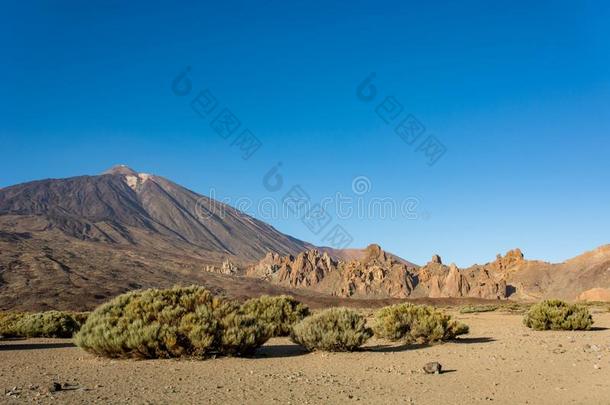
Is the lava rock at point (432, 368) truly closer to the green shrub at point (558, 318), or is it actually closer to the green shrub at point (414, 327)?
the green shrub at point (414, 327)

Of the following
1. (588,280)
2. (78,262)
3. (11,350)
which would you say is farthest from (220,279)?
(11,350)

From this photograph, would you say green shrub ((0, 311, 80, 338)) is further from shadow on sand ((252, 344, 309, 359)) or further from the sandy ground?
shadow on sand ((252, 344, 309, 359))

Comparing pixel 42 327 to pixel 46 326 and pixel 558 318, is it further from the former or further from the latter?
pixel 558 318

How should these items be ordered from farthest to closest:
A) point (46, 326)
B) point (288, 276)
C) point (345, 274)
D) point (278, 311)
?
point (288, 276)
point (345, 274)
point (46, 326)
point (278, 311)

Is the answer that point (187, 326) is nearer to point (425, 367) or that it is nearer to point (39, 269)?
point (425, 367)

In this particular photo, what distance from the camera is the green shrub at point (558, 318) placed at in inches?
783

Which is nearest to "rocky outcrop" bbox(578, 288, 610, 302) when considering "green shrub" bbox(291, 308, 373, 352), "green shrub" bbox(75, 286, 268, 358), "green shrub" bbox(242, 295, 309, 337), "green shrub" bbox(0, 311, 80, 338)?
"green shrub" bbox(242, 295, 309, 337)

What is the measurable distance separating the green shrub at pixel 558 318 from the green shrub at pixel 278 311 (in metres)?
9.02

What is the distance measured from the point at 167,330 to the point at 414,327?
25.5 ft

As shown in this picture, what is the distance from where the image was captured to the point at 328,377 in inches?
387

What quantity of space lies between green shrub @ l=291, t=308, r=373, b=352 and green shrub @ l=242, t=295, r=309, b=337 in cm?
404

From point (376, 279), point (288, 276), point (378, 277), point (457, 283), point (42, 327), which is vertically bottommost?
point (42, 327)

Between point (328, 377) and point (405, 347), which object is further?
point (405, 347)

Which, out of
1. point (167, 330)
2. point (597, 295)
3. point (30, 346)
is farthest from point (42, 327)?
point (597, 295)
